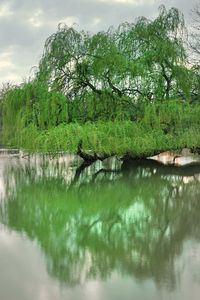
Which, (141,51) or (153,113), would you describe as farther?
(141,51)

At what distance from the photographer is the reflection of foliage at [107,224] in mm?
3744

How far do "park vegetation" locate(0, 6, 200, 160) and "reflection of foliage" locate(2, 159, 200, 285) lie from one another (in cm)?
230

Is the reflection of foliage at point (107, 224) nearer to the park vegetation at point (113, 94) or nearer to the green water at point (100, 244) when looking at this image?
the green water at point (100, 244)

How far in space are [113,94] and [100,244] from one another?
29.4 ft

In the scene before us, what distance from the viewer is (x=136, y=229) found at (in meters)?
5.11

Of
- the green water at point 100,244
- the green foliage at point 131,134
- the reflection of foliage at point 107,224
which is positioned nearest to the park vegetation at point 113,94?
the green foliage at point 131,134

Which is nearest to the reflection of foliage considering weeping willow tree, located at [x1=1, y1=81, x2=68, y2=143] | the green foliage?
the green foliage

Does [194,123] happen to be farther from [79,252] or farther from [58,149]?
[79,252]

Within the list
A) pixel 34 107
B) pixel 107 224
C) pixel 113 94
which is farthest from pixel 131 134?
pixel 107 224

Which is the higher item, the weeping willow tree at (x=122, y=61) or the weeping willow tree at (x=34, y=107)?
the weeping willow tree at (x=122, y=61)

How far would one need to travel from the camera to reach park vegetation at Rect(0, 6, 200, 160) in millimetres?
11555

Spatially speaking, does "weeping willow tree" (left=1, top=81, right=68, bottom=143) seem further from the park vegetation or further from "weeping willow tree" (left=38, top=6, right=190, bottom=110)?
"weeping willow tree" (left=38, top=6, right=190, bottom=110)

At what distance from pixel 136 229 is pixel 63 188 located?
3.90 metres

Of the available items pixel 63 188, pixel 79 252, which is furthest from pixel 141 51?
pixel 79 252
